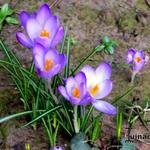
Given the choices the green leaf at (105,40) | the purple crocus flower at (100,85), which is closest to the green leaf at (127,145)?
the purple crocus flower at (100,85)

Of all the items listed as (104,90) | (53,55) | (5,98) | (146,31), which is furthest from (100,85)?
(146,31)

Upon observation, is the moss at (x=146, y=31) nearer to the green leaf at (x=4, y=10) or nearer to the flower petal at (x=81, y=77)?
the green leaf at (x=4, y=10)

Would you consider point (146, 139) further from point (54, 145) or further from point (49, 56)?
point (49, 56)

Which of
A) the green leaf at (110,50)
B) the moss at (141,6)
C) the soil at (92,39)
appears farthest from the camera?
the moss at (141,6)

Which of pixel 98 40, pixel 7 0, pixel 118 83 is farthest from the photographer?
pixel 7 0

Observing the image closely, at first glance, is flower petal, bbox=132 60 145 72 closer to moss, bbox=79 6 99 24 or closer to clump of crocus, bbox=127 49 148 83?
clump of crocus, bbox=127 49 148 83

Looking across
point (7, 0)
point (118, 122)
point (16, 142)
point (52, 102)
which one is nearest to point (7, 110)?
point (16, 142)

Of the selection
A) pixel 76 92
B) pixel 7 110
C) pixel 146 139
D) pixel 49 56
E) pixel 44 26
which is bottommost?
pixel 146 139
